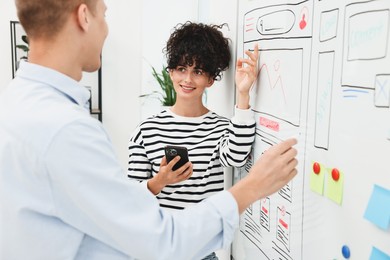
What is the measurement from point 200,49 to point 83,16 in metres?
0.68

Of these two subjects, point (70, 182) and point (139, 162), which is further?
point (139, 162)

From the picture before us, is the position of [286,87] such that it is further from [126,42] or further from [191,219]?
[126,42]

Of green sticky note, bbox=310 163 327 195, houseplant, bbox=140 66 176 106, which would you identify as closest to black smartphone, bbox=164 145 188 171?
green sticky note, bbox=310 163 327 195

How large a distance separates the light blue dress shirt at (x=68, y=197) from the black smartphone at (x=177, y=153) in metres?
0.50

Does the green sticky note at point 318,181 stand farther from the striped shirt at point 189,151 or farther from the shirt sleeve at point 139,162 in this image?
the shirt sleeve at point 139,162

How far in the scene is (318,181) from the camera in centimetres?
93

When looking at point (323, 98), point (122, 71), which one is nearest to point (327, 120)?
point (323, 98)

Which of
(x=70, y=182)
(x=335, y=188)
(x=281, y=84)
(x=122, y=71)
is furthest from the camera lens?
(x=122, y=71)

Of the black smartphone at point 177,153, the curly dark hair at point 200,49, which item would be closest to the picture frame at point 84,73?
the curly dark hair at point 200,49

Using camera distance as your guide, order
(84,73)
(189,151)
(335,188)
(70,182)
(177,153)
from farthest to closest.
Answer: (84,73) → (189,151) → (177,153) → (335,188) → (70,182)

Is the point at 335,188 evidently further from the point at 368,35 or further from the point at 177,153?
the point at 177,153

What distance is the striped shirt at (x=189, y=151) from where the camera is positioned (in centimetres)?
139

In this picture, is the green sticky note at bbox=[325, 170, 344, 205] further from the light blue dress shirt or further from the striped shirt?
the striped shirt

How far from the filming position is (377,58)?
703 mm
